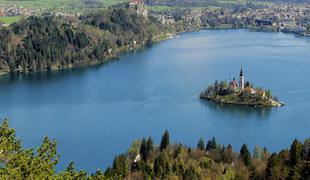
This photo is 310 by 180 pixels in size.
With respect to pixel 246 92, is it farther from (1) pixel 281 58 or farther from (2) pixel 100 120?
(1) pixel 281 58

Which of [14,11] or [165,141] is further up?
[14,11]

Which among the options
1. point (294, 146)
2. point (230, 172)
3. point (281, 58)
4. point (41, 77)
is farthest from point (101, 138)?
point (281, 58)

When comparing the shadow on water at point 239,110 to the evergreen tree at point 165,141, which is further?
the shadow on water at point 239,110

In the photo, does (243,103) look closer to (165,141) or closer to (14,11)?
(165,141)

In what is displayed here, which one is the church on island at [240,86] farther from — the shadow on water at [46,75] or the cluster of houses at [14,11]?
the cluster of houses at [14,11]

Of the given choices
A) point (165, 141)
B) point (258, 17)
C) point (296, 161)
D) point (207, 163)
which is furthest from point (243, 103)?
point (258, 17)

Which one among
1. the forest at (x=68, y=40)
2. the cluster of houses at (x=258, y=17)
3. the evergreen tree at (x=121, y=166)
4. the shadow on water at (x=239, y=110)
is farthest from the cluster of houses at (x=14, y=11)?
the evergreen tree at (x=121, y=166)

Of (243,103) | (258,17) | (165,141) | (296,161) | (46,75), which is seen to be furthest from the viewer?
(258,17)

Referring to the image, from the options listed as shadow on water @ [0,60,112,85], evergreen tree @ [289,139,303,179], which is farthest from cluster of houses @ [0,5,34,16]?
evergreen tree @ [289,139,303,179]
